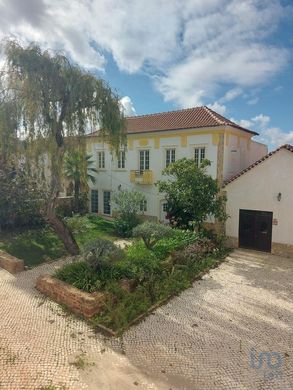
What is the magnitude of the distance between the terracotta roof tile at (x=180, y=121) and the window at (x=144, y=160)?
1.68m

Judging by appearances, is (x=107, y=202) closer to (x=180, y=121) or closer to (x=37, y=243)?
(x=180, y=121)

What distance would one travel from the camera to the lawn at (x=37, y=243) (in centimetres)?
1334

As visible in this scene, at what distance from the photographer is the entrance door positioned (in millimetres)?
16031

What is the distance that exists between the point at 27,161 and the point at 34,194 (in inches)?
221

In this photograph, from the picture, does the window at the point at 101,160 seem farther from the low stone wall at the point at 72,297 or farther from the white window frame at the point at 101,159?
the low stone wall at the point at 72,297

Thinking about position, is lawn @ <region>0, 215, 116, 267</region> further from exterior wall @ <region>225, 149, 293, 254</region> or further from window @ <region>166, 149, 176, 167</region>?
exterior wall @ <region>225, 149, 293, 254</region>

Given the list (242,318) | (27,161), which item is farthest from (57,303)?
(27,161)

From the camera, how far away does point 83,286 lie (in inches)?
357

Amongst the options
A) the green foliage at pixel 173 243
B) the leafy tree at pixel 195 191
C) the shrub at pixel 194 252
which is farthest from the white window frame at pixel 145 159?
the shrub at pixel 194 252

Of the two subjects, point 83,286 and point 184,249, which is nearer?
point 83,286

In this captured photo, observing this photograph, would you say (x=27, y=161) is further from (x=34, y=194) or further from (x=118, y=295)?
(x=118, y=295)

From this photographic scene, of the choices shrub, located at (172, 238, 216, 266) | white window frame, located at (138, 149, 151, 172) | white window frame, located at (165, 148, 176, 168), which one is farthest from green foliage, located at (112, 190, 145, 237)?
shrub, located at (172, 238, 216, 266)

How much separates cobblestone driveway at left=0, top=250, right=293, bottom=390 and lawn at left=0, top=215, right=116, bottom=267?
307 cm

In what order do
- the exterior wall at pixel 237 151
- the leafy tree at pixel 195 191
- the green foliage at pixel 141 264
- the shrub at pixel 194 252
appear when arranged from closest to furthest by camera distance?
the green foliage at pixel 141 264
the shrub at pixel 194 252
the leafy tree at pixel 195 191
the exterior wall at pixel 237 151
